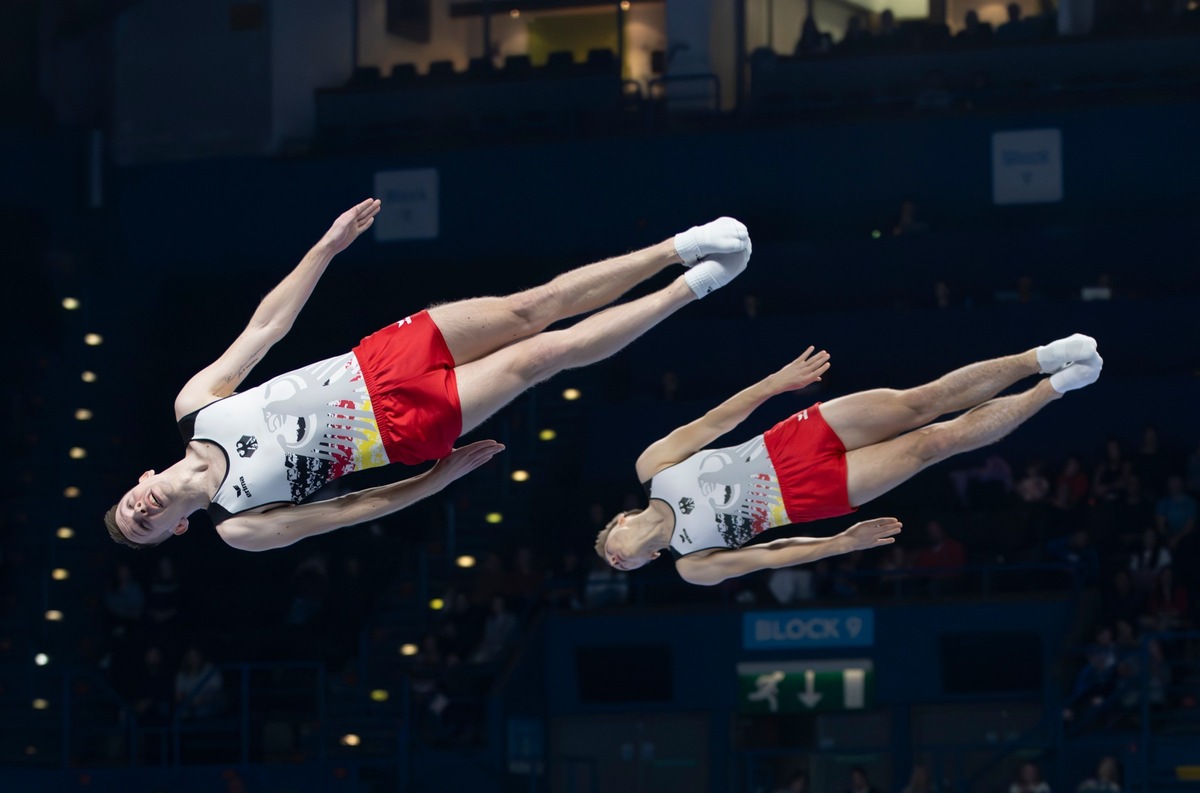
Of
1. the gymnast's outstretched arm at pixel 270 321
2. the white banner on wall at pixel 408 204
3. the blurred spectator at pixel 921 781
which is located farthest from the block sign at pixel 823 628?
the gymnast's outstretched arm at pixel 270 321

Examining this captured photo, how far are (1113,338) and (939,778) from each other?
5.18m

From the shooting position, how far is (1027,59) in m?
19.5

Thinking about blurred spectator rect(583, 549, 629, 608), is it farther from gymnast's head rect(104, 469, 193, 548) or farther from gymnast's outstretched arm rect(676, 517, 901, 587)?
gymnast's head rect(104, 469, 193, 548)

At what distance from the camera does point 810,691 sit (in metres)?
15.9

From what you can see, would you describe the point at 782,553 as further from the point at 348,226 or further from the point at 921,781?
the point at 921,781

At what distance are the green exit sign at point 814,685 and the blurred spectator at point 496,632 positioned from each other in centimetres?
226

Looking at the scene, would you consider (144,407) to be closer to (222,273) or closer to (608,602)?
(222,273)

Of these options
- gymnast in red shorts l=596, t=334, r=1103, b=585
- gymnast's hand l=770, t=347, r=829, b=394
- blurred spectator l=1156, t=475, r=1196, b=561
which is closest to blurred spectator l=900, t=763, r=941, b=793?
blurred spectator l=1156, t=475, r=1196, b=561

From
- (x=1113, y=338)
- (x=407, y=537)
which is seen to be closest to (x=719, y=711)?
(x=407, y=537)

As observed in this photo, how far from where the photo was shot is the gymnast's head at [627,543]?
992cm

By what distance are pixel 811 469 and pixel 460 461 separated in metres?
2.38

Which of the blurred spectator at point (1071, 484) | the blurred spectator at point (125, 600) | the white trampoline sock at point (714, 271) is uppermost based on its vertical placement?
the white trampoline sock at point (714, 271)

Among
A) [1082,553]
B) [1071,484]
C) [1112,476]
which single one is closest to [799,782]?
[1082,553]

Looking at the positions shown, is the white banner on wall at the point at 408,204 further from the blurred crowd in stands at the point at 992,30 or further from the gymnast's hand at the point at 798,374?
the gymnast's hand at the point at 798,374
